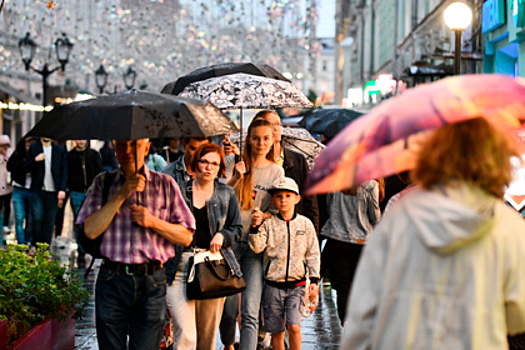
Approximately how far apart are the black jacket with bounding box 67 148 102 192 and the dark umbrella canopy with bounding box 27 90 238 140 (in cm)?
795

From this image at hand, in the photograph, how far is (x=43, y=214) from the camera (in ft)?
39.0

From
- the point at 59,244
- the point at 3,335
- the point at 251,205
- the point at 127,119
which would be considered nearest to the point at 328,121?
the point at 59,244

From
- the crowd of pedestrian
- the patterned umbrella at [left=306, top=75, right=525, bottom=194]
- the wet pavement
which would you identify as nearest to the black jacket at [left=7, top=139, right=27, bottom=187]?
the wet pavement

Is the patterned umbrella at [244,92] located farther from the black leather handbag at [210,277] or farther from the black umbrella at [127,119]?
the black umbrella at [127,119]

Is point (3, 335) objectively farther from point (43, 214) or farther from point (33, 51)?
point (33, 51)

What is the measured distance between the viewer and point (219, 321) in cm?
575

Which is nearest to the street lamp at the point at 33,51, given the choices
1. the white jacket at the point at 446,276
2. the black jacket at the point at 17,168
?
the black jacket at the point at 17,168

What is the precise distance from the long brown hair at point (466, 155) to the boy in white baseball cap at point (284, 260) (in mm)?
3487

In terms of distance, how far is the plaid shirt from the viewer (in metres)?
4.39

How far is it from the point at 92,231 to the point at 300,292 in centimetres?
232

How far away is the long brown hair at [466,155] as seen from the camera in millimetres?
2604

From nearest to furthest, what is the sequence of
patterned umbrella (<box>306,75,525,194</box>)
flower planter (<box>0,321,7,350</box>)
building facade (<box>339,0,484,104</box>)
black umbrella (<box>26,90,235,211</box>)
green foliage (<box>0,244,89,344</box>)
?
1. patterned umbrella (<box>306,75,525,194</box>)
2. black umbrella (<box>26,90,235,211</box>)
3. flower planter (<box>0,321,7,350</box>)
4. green foliage (<box>0,244,89,344</box>)
5. building facade (<box>339,0,484,104</box>)

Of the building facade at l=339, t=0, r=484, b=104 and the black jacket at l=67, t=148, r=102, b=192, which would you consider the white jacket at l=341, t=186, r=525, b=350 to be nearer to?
the black jacket at l=67, t=148, r=102, b=192

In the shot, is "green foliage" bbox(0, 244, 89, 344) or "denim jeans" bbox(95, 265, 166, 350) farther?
"green foliage" bbox(0, 244, 89, 344)
